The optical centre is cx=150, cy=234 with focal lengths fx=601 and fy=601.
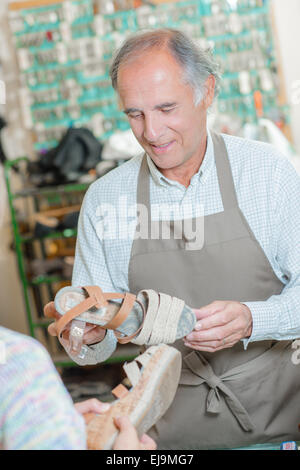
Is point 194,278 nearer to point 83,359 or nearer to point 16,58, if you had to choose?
point 83,359

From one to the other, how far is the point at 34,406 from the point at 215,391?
0.94 meters

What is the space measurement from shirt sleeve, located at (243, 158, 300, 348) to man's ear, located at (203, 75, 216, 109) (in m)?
0.28

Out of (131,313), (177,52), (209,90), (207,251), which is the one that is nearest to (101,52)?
(209,90)

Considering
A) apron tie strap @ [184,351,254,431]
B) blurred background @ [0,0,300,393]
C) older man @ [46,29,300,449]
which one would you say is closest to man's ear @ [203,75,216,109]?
older man @ [46,29,300,449]

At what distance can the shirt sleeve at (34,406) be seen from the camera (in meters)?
0.83

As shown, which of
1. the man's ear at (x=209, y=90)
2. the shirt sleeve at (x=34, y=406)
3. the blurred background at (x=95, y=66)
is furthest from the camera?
the blurred background at (x=95, y=66)

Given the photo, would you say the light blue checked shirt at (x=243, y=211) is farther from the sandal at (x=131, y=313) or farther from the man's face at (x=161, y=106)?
the sandal at (x=131, y=313)

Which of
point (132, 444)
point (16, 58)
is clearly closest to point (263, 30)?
point (16, 58)

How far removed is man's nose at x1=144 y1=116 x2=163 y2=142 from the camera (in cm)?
163

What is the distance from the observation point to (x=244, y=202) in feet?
5.73

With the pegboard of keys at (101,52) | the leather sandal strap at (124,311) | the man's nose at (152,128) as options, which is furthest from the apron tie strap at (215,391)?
the pegboard of keys at (101,52)

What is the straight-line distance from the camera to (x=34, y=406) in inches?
32.8

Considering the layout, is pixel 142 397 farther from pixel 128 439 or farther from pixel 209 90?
pixel 209 90

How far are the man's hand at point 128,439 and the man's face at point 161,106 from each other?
828mm
